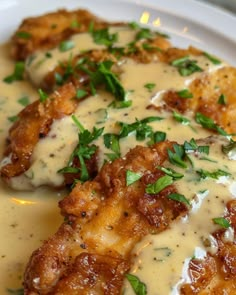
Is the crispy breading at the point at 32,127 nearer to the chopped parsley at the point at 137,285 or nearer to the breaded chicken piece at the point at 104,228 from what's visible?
the breaded chicken piece at the point at 104,228

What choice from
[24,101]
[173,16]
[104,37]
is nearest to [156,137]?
[24,101]

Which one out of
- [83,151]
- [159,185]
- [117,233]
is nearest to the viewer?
[117,233]

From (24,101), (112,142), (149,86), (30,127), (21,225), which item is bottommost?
(21,225)

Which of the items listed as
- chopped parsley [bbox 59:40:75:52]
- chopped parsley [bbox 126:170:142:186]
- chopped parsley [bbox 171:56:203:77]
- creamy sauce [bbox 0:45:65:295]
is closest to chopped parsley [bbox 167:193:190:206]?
chopped parsley [bbox 126:170:142:186]

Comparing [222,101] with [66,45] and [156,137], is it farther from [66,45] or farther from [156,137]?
[66,45]

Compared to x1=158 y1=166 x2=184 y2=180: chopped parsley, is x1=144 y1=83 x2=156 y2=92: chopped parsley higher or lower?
x1=158 y1=166 x2=184 y2=180: chopped parsley

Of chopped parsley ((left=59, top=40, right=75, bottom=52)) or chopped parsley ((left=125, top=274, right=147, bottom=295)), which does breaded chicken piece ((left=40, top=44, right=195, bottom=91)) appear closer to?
chopped parsley ((left=59, top=40, right=75, bottom=52))

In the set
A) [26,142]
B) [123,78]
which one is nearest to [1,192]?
[26,142]
